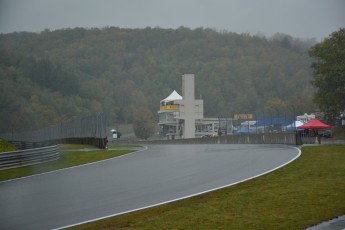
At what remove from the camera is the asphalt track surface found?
11633 millimetres

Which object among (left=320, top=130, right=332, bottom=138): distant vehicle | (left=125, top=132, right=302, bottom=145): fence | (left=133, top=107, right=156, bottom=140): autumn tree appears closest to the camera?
(left=125, top=132, right=302, bottom=145): fence

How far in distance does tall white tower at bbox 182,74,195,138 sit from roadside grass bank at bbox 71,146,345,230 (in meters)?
85.9

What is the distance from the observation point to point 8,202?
44.9 ft

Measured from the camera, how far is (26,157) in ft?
80.6

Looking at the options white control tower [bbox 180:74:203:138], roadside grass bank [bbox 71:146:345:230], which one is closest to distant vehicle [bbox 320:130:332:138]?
roadside grass bank [bbox 71:146:345:230]

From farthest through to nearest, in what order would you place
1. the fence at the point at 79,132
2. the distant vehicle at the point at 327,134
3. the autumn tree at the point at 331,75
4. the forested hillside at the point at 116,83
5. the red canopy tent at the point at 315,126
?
the forested hillside at the point at 116,83 → the autumn tree at the point at 331,75 → the distant vehicle at the point at 327,134 → the red canopy tent at the point at 315,126 → the fence at the point at 79,132

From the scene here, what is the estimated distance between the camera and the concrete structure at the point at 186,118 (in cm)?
10200

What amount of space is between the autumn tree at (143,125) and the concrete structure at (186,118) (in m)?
13.8

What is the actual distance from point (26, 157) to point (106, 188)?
10280 millimetres

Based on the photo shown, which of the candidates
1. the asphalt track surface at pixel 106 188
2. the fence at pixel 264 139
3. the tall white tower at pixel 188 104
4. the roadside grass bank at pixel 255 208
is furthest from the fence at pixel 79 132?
the tall white tower at pixel 188 104

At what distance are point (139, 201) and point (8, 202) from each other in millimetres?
3347

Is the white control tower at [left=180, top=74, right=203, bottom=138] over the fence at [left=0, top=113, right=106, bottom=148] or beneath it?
over

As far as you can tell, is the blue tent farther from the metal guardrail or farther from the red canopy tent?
the metal guardrail

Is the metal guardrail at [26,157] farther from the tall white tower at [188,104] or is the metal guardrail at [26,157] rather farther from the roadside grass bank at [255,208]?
the tall white tower at [188,104]
